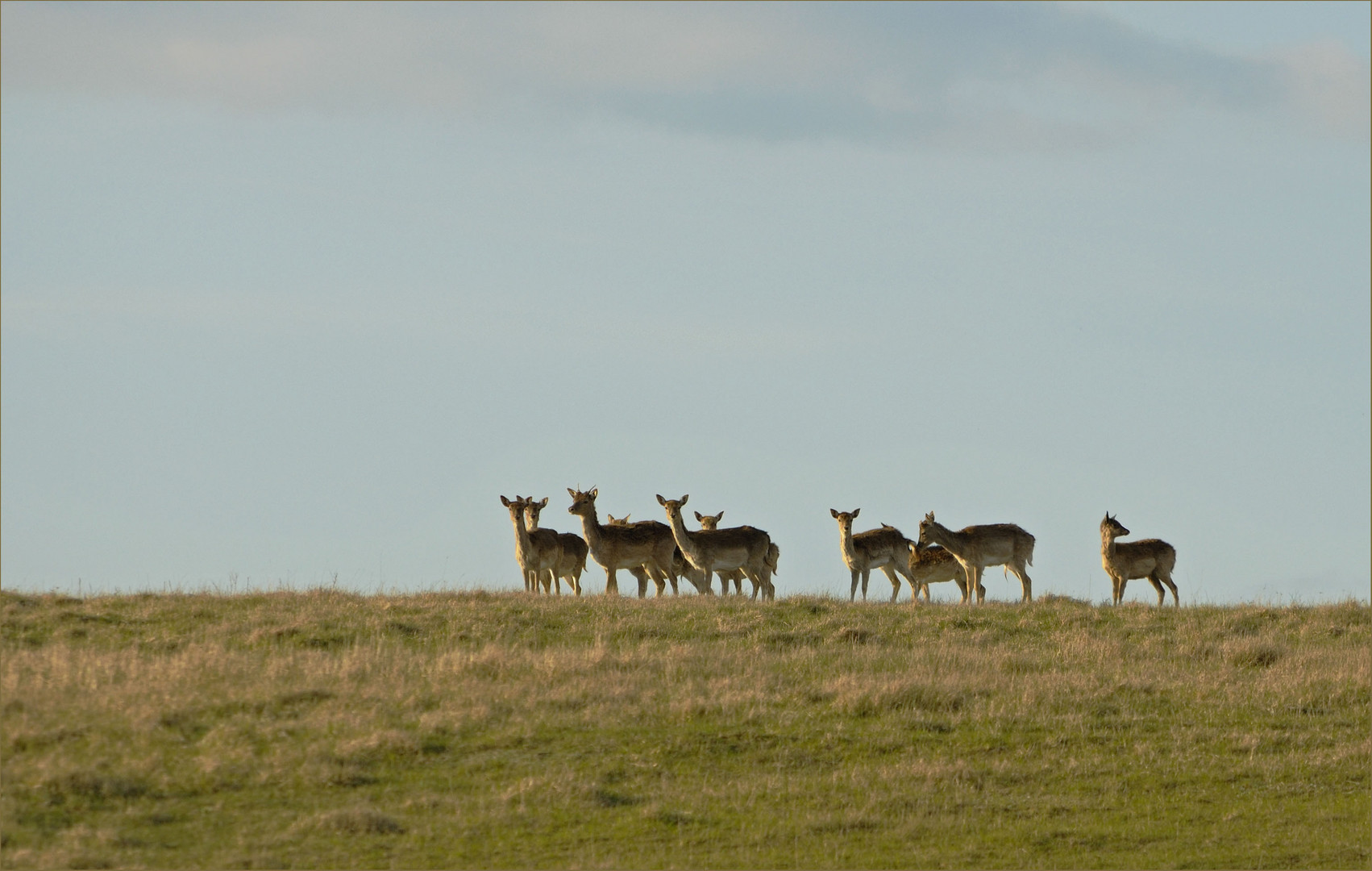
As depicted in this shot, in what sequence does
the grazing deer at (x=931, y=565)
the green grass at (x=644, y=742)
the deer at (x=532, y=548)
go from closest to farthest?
the green grass at (x=644, y=742) < the deer at (x=532, y=548) < the grazing deer at (x=931, y=565)

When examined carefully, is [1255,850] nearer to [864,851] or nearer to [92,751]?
[864,851]

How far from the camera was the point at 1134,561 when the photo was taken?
1186 inches

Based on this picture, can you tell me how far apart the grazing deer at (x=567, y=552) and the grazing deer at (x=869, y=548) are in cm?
459

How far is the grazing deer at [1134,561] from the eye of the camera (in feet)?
98.7

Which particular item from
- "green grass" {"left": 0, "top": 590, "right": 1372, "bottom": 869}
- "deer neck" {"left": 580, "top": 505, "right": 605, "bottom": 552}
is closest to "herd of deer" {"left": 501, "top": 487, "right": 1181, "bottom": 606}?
"deer neck" {"left": 580, "top": 505, "right": 605, "bottom": 552}

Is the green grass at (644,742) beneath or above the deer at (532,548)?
beneath

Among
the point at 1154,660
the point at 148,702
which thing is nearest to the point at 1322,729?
the point at 1154,660

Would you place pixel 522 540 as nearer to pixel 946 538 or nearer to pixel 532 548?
pixel 532 548

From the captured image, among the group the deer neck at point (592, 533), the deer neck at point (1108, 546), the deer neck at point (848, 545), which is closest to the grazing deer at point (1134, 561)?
the deer neck at point (1108, 546)

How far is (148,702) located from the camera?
15.8 metres

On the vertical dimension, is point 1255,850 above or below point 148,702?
below

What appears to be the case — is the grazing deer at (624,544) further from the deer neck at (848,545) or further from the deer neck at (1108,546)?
the deer neck at (1108,546)

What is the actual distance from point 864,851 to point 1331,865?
13.3 feet

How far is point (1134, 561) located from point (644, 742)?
16.2m
